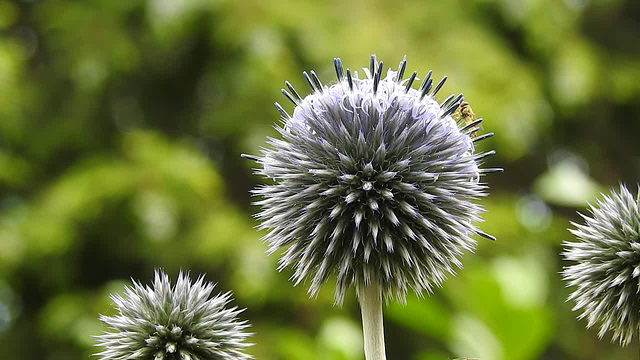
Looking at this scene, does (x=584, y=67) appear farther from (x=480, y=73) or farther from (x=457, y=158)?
(x=457, y=158)

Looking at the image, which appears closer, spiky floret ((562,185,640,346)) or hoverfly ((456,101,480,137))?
spiky floret ((562,185,640,346))

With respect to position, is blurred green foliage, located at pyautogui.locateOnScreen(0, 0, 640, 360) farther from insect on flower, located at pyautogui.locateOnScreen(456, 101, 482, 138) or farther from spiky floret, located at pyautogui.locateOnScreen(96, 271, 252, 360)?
spiky floret, located at pyautogui.locateOnScreen(96, 271, 252, 360)

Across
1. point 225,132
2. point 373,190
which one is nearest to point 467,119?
point 373,190

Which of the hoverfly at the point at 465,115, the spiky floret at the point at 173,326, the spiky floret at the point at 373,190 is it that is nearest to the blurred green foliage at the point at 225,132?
the hoverfly at the point at 465,115

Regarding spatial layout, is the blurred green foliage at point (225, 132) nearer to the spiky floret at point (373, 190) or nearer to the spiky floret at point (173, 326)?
the spiky floret at point (373, 190)

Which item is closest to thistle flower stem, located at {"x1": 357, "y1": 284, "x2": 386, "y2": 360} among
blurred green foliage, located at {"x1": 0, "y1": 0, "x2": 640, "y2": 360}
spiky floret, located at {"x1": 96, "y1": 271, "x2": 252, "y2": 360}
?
spiky floret, located at {"x1": 96, "y1": 271, "x2": 252, "y2": 360}

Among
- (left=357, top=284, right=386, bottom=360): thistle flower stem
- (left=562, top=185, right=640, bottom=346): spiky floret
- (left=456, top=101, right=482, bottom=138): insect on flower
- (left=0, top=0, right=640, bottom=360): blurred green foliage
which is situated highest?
(left=0, top=0, right=640, bottom=360): blurred green foliage
